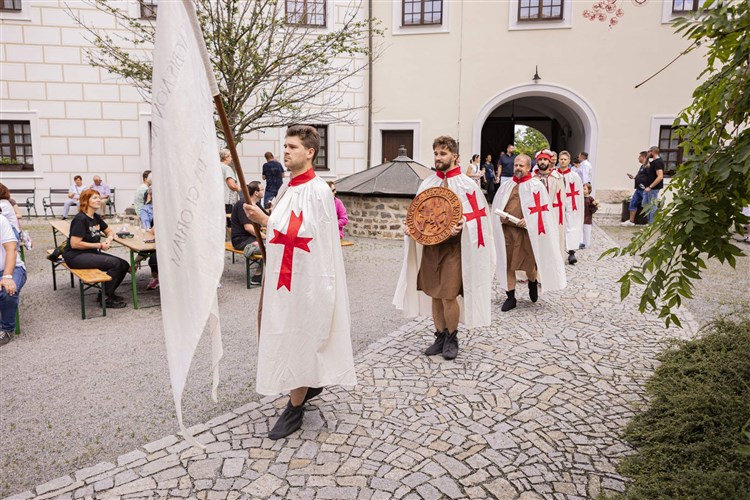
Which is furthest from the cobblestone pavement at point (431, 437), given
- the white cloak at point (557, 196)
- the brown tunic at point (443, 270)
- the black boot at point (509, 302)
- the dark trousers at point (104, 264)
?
the dark trousers at point (104, 264)

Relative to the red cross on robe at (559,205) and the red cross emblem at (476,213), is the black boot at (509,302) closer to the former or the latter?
the red cross emblem at (476,213)

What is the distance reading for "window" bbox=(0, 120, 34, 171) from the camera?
640 inches

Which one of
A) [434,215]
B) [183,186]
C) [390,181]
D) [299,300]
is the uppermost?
[183,186]

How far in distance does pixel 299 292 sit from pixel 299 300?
5 cm

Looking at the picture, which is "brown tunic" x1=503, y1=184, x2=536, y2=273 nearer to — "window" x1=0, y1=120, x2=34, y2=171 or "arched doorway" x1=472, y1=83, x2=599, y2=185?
"arched doorway" x1=472, y1=83, x2=599, y2=185

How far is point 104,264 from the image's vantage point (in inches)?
270

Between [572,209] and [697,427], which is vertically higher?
[572,209]

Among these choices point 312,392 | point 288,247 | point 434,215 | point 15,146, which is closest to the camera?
point 288,247

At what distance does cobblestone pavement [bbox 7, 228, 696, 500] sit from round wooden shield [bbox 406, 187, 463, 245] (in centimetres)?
110

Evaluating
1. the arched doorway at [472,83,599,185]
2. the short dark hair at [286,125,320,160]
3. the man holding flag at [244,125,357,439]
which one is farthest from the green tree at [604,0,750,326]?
→ the arched doorway at [472,83,599,185]

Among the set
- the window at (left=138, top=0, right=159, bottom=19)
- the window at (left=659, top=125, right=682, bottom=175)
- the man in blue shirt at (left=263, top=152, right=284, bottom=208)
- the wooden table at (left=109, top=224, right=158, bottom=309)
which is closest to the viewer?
the wooden table at (left=109, top=224, right=158, bottom=309)

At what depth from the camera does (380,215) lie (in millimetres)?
12664

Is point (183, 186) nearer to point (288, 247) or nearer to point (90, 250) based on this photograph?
point (288, 247)

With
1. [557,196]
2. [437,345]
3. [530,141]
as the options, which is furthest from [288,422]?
[530,141]
